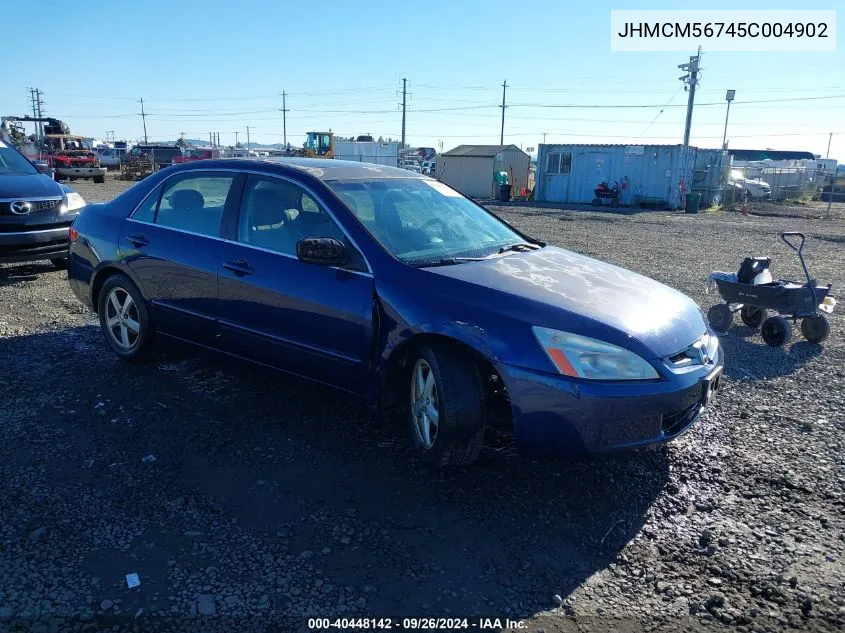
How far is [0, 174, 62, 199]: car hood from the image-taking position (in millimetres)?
8148

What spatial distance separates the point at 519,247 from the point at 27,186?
700 cm

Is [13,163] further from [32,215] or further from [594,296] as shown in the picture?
[594,296]

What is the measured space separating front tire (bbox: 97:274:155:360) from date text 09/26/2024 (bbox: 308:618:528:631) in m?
3.24

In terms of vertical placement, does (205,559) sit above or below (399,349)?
below

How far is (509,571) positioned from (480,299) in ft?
4.35

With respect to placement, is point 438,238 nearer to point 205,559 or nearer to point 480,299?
point 480,299

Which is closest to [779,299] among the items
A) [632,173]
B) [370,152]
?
[632,173]

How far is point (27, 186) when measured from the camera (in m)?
8.43

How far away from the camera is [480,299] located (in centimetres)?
344

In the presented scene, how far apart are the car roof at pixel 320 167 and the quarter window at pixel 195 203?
4.6 inches

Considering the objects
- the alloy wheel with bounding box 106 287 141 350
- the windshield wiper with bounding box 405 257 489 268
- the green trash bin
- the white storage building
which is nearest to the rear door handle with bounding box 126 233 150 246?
the alloy wheel with bounding box 106 287 141 350

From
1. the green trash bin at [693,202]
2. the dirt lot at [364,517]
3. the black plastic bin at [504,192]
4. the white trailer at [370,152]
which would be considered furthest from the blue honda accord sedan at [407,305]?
the white trailer at [370,152]

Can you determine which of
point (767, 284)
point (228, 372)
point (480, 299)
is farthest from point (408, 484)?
point (767, 284)

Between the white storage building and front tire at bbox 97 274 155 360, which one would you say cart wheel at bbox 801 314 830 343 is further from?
the white storage building
